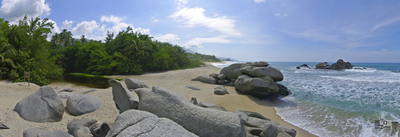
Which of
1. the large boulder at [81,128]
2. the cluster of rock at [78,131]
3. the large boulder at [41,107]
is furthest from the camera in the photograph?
the large boulder at [41,107]

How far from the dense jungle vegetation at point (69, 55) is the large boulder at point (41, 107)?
1089 cm

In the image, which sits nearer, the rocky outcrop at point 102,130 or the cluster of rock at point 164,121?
the cluster of rock at point 164,121

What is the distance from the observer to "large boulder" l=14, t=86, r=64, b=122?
5.20 m

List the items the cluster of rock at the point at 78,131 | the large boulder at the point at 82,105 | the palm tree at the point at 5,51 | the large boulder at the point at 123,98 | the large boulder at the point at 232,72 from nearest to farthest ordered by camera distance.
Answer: the cluster of rock at the point at 78,131, the large boulder at the point at 123,98, the large boulder at the point at 82,105, the palm tree at the point at 5,51, the large boulder at the point at 232,72

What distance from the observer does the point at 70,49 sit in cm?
3375

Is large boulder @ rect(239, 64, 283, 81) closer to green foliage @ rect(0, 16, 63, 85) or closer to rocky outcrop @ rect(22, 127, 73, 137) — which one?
rocky outcrop @ rect(22, 127, 73, 137)

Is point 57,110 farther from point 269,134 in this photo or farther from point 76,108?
point 269,134

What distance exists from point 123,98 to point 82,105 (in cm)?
250

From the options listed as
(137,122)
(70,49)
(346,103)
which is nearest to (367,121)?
(346,103)

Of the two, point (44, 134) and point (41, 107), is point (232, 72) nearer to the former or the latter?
point (41, 107)

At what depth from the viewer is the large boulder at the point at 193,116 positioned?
3.61 metres

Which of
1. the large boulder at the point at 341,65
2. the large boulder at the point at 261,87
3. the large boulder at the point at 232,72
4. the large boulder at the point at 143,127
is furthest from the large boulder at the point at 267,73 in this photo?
the large boulder at the point at 341,65

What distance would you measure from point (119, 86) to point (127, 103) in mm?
743

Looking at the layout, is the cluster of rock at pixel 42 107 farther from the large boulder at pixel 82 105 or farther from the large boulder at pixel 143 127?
the large boulder at pixel 143 127
